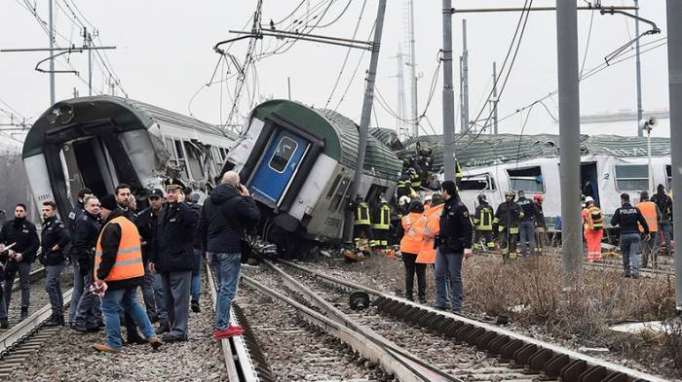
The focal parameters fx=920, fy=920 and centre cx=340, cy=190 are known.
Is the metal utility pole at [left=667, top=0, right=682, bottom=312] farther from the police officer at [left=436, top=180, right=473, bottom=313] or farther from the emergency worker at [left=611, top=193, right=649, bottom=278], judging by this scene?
the emergency worker at [left=611, top=193, right=649, bottom=278]

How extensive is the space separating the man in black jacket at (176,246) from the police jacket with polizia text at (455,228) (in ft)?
10.8

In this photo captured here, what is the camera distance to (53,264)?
39.1ft

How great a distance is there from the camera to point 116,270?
9023 mm

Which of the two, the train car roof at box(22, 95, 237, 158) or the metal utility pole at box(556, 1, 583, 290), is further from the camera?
the train car roof at box(22, 95, 237, 158)

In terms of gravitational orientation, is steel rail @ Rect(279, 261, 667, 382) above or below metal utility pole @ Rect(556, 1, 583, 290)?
below

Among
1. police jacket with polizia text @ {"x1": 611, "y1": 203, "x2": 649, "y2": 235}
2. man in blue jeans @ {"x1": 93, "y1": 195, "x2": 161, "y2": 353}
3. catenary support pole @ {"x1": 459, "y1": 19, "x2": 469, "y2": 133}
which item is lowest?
man in blue jeans @ {"x1": 93, "y1": 195, "x2": 161, "y2": 353}

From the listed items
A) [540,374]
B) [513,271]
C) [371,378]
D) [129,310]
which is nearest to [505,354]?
[540,374]

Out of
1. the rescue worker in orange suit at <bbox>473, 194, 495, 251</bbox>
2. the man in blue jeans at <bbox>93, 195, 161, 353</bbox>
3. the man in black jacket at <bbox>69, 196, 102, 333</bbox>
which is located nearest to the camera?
the man in blue jeans at <bbox>93, 195, 161, 353</bbox>

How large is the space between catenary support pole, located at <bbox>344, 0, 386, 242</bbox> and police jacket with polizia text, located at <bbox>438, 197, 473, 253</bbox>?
9.87m

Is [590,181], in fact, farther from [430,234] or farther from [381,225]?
[430,234]

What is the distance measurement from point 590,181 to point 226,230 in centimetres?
2155

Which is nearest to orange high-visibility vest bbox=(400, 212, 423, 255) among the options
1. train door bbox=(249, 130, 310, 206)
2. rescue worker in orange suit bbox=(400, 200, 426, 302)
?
rescue worker in orange suit bbox=(400, 200, 426, 302)

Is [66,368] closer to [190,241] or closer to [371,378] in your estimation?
[190,241]

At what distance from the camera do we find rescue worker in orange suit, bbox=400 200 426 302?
499 inches
